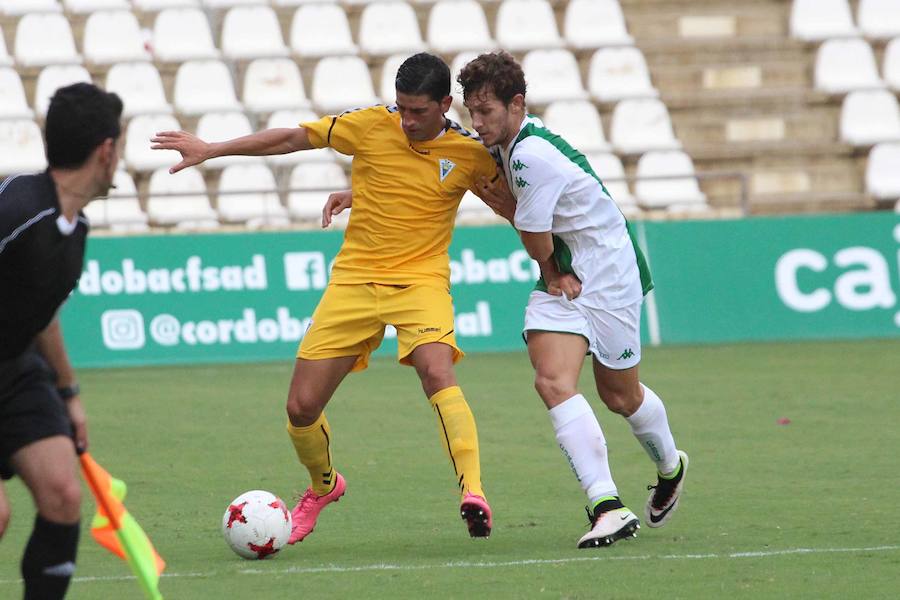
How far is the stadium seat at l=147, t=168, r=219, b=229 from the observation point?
55.8ft

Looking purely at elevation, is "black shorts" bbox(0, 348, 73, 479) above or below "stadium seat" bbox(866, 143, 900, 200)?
above

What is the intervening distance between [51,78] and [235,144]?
12.6 m

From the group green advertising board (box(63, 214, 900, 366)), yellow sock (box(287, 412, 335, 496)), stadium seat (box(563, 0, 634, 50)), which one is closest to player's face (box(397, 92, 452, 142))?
yellow sock (box(287, 412, 335, 496))

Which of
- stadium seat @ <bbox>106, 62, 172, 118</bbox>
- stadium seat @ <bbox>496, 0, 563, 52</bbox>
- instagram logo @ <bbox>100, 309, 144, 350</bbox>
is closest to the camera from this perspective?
instagram logo @ <bbox>100, 309, 144, 350</bbox>

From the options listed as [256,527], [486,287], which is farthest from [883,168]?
[256,527]

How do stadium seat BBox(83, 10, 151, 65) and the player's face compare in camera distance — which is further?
stadium seat BBox(83, 10, 151, 65)

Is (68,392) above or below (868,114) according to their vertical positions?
above

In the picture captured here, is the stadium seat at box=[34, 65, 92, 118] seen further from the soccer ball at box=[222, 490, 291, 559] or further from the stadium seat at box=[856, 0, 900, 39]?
the soccer ball at box=[222, 490, 291, 559]

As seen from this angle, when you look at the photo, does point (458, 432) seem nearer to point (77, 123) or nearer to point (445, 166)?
point (445, 166)

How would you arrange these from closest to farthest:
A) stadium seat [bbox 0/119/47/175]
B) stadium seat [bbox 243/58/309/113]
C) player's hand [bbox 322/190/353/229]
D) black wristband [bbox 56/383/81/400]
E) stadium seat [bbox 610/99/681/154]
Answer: black wristband [bbox 56/383/81/400] < player's hand [bbox 322/190/353/229] < stadium seat [bbox 0/119/47/175] < stadium seat [bbox 243/58/309/113] < stadium seat [bbox 610/99/681/154]

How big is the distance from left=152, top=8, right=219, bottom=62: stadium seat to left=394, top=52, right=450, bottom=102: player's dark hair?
13.2 meters

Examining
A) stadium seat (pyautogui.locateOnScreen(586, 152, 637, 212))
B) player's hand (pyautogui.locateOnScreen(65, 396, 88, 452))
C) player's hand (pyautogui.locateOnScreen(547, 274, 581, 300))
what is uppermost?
player's hand (pyautogui.locateOnScreen(65, 396, 88, 452))

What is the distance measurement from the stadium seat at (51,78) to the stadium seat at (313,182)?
2.94 metres

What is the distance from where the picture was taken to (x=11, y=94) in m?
19.0
